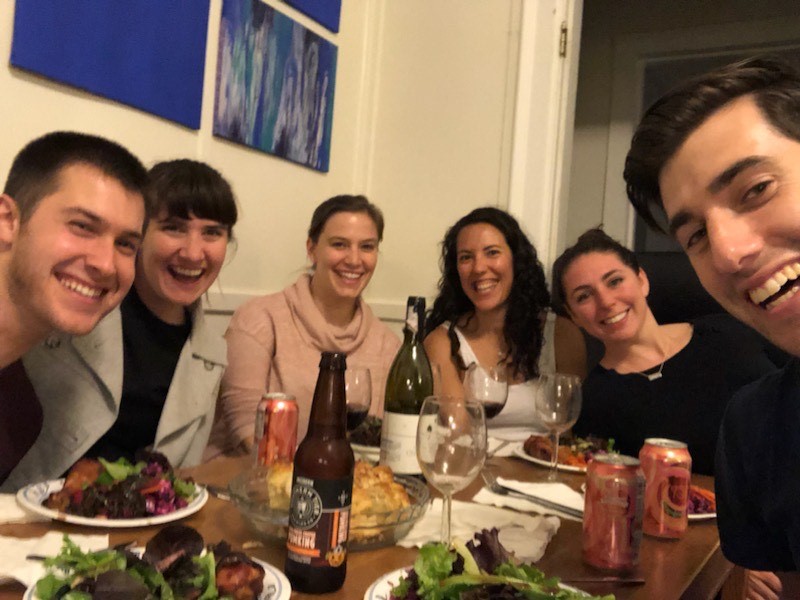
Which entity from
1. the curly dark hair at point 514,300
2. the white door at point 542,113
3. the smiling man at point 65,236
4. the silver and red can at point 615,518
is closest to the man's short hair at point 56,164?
the smiling man at point 65,236

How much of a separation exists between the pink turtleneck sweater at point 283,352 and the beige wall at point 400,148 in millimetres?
297

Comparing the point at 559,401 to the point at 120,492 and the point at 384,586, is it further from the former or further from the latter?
the point at 120,492

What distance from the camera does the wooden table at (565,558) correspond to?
0.77 metres

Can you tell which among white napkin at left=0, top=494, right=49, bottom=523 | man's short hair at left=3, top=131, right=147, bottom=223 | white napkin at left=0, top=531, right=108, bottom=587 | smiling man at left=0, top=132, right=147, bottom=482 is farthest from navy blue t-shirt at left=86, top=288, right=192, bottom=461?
white napkin at left=0, top=531, right=108, bottom=587

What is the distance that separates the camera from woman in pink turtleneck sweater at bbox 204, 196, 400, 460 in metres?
1.80

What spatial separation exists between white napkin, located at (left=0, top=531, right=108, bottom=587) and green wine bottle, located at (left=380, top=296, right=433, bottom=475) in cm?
45

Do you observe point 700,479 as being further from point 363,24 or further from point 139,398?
point 363,24

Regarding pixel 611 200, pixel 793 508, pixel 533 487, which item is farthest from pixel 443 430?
pixel 611 200

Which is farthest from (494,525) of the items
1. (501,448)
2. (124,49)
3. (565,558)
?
(124,49)

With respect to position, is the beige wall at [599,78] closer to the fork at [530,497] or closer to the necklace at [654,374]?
the necklace at [654,374]

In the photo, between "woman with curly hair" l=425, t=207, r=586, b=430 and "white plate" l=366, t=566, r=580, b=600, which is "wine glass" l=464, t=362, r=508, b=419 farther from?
"woman with curly hair" l=425, t=207, r=586, b=430

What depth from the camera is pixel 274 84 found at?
2.36 m

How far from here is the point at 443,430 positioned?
0.85 metres

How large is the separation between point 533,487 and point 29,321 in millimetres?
971
